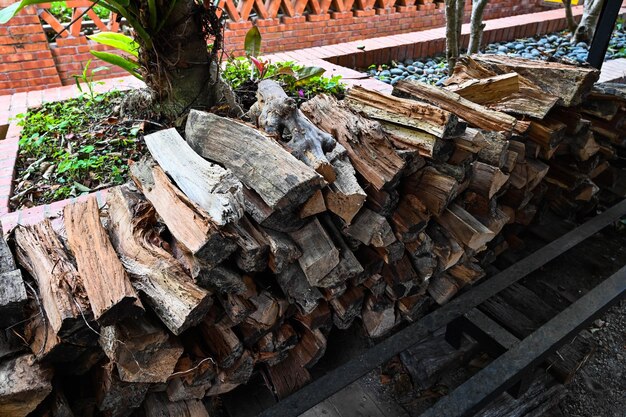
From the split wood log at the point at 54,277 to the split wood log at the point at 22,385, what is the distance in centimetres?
11

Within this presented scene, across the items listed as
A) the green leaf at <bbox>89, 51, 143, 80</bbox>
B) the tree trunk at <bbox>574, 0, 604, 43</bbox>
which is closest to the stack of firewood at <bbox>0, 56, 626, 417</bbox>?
the green leaf at <bbox>89, 51, 143, 80</bbox>

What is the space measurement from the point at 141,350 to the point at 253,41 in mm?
2411

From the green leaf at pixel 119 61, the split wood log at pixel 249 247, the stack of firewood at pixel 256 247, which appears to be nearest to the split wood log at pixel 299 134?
the stack of firewood at pixel 256 247

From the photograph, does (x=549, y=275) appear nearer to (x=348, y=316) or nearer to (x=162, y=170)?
(x=348, y=316)

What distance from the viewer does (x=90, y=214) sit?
153cm

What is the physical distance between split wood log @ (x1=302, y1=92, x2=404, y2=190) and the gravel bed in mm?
2237

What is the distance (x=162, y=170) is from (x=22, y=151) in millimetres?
1843

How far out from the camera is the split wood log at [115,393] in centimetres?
137

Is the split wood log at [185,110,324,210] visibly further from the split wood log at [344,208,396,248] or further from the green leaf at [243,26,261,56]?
the green leaf at [243,26,261,56]

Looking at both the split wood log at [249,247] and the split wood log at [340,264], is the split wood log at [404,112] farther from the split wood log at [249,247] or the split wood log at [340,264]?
the split wood log at [249,247]

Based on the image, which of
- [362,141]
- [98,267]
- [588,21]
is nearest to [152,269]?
[98,267]

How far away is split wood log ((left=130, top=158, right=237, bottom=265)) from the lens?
127cm

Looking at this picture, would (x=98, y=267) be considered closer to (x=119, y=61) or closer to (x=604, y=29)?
(x=119, y=61)

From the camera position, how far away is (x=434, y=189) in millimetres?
1681
